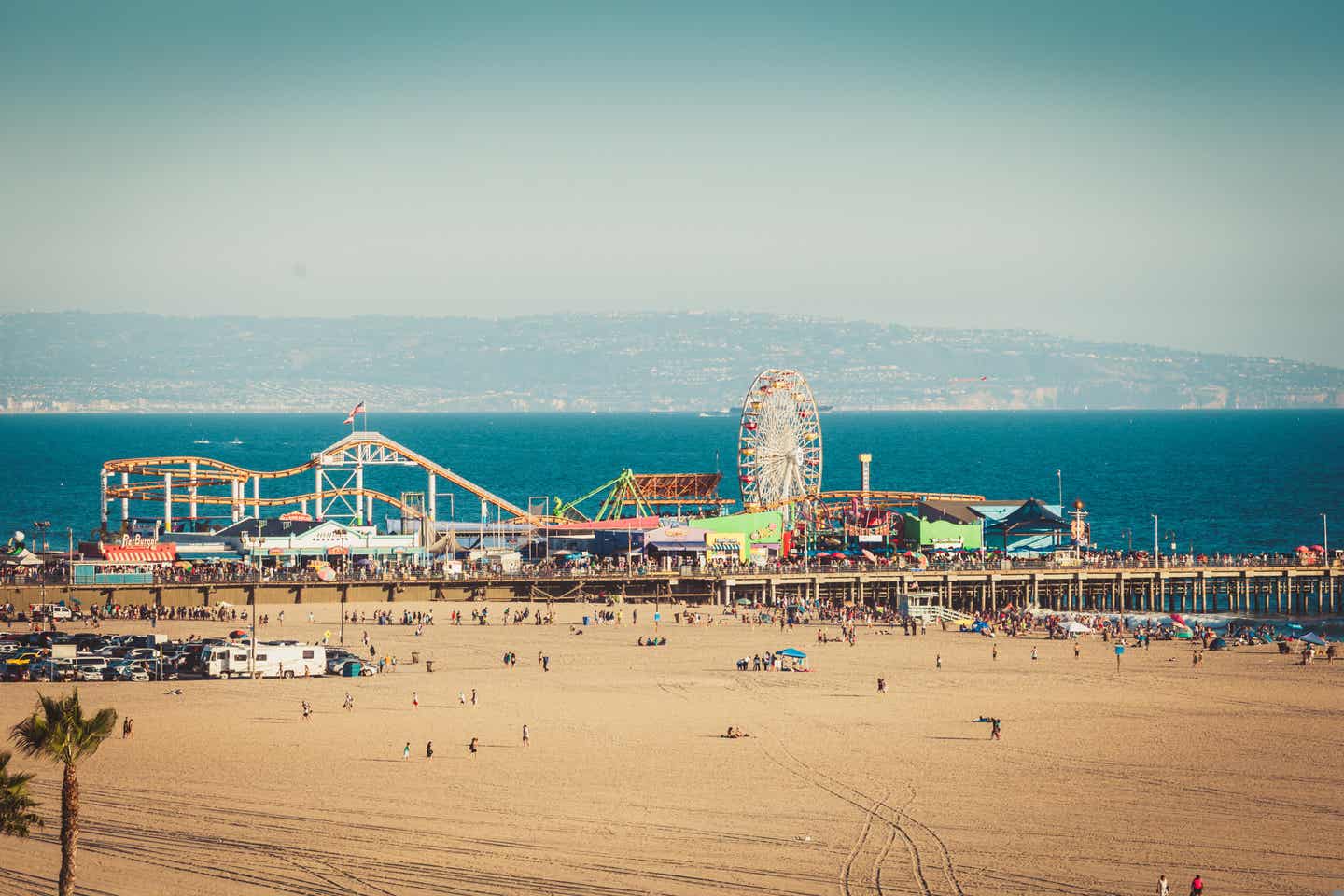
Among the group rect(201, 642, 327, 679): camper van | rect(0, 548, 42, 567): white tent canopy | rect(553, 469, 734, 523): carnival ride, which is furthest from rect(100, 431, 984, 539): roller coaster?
rect(201, 642, 327, 679): camper van

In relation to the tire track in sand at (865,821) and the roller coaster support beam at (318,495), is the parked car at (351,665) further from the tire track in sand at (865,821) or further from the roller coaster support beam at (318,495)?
the roller coaster support beam at (318,495)

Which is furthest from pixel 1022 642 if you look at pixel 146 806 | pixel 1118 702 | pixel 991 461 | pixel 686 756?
pixel 991 461

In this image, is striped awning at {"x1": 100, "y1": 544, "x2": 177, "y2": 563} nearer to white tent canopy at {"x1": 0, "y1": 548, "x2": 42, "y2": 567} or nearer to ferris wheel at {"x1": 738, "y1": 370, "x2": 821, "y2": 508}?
white tent canopy at {"x1": 0, "y1": 548, "x2": 42, "y2": 567}

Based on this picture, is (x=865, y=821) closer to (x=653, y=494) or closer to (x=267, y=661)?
(x=267, y=661)

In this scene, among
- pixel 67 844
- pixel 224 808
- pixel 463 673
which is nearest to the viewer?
pixel 67 844

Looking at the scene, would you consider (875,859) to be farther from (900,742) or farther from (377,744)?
(377,744)
